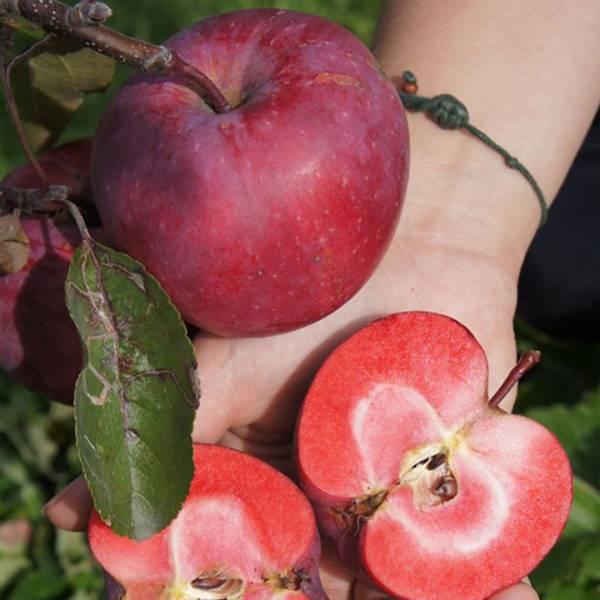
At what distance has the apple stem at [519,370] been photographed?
3.51ft

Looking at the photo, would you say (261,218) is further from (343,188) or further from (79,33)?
(79,33)

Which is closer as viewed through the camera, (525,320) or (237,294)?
(237,294)

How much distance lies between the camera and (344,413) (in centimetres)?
106

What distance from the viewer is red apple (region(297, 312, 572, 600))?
1.04m

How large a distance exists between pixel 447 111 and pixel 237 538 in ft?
2.02

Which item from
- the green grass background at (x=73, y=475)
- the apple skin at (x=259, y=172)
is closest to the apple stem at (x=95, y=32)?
the apple skin at (x=259, y=172)

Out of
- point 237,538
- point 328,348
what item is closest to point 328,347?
point 328,348

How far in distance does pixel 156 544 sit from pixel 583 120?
2.77 feet

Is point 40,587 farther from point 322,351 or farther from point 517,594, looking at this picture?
point 517,594

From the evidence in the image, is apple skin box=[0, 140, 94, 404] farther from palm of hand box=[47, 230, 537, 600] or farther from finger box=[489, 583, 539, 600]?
finger box=[489, 583, 539, 600]

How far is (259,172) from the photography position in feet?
2.87

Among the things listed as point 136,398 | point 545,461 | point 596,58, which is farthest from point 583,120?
point 136,398

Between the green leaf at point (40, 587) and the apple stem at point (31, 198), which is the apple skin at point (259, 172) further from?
the green leaf at point (40, 587)

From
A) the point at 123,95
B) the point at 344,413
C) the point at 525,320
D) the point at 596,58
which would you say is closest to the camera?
the point at 123,95
